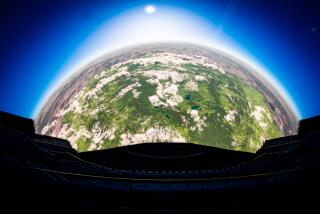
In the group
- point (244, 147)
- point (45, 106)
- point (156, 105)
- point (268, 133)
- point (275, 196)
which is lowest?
point (275, 196)

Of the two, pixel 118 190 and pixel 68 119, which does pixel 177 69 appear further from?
pixel 118 190

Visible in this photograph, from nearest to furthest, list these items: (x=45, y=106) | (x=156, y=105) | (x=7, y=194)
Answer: (x=7, y=194) → (x=156, y=105) → (x=45, y=106)

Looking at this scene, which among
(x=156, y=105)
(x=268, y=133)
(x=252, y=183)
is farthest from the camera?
(x=156, y=105)

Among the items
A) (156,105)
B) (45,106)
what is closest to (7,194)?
(156,105)

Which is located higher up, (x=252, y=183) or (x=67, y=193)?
(x=252, y=183)

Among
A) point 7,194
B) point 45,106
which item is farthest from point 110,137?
point 7,194

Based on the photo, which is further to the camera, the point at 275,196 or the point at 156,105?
the point at 156,105

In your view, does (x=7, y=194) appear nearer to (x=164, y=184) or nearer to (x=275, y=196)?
(x=164, y=184)
